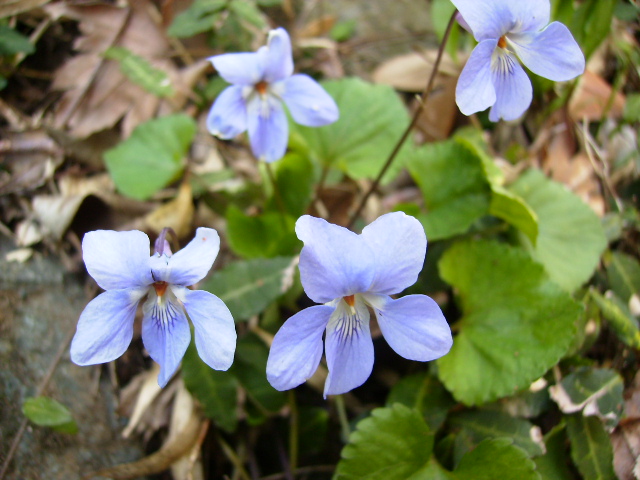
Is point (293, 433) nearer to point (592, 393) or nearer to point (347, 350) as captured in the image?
point (347, 350)

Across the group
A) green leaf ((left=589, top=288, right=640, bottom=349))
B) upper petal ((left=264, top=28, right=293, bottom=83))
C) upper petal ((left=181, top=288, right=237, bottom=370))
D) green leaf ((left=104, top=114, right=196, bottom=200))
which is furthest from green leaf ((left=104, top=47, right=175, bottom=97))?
green leaf ((left=589, top=288, right=640, bottom=349))

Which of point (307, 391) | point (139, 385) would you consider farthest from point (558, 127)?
point (139, 385)

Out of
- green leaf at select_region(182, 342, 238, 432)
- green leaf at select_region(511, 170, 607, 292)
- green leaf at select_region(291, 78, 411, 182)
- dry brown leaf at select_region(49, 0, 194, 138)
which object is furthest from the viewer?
dry brown leaf at select_region(49, 0, 194, 138)

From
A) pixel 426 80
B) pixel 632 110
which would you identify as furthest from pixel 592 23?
pixel 426 80

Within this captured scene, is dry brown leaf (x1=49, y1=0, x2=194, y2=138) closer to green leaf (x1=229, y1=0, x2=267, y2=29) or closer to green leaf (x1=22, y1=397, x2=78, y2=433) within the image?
green leaf (x1=229, y1=0, x2=267, y2=29)

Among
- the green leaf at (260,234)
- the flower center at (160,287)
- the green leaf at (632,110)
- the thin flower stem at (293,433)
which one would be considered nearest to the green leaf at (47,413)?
the flower center at (160,287)

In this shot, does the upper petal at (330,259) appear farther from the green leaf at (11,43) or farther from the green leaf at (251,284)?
the green leaf at (11,43)
